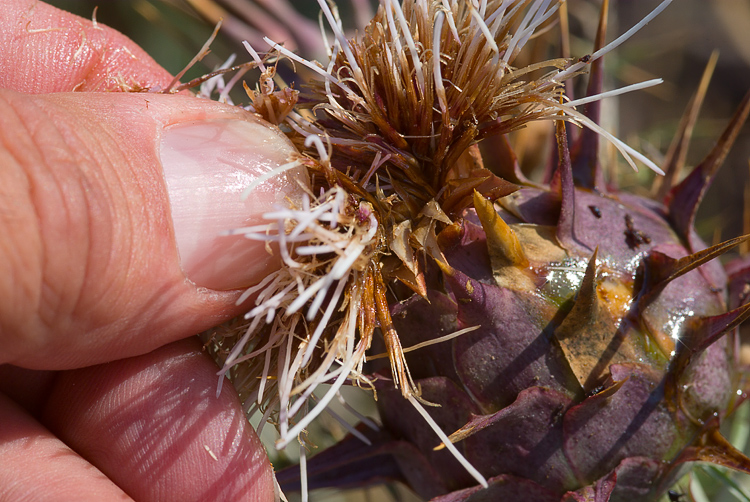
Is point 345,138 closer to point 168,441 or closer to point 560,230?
point 560,230

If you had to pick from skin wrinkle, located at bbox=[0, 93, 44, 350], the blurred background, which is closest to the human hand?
skin wrinkle, located at bbox=[0, 93, 44, 350]

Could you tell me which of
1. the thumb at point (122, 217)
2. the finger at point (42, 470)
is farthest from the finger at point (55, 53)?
the finger at point (42, 470)

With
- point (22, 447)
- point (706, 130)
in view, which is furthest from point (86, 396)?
point (706, 130)

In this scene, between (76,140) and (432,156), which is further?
(432,156)

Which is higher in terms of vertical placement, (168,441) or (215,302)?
(215,302)

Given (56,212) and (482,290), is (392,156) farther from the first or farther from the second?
(56,212)

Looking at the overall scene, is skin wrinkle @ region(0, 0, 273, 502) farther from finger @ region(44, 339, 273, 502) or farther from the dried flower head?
the dried flower head
